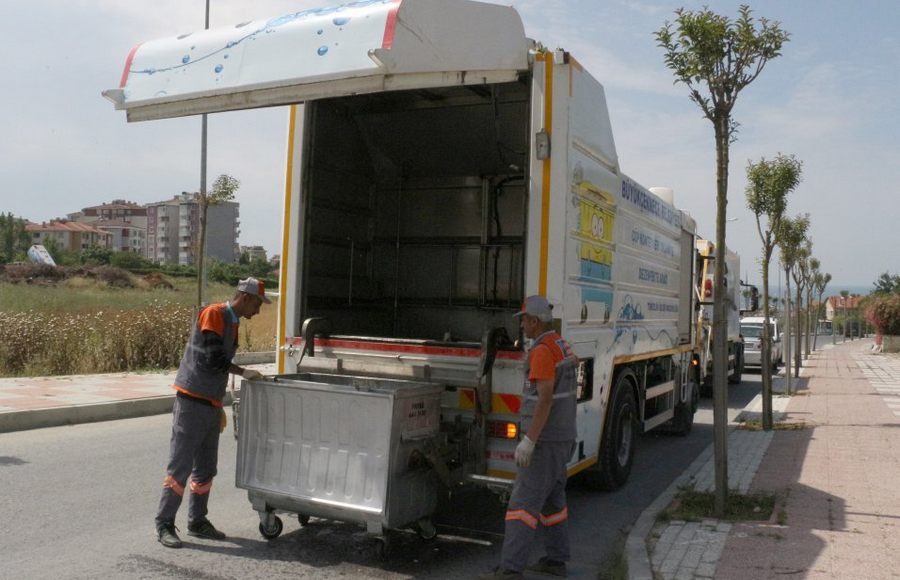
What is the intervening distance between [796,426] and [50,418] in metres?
9.63

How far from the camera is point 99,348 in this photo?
1521cm

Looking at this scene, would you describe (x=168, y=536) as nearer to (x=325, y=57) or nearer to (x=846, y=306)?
(x=325, y=57)

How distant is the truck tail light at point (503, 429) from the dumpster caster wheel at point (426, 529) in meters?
0.67

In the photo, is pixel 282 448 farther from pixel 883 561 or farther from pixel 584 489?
pixel 883 561

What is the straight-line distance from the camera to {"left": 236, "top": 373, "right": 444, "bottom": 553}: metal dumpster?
490 cm

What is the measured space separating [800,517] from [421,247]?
3797mm

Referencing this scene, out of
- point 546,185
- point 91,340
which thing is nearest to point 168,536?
point 546,185

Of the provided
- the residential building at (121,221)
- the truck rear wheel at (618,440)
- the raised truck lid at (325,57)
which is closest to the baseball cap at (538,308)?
the raised truck lid at (325,57)

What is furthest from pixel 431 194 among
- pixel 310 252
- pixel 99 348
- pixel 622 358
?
pixel 99 348

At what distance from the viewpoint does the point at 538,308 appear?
494cm

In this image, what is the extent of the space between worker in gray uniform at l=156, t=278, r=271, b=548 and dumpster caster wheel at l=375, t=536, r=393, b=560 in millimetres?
1176

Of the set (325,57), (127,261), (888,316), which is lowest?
(888,316)

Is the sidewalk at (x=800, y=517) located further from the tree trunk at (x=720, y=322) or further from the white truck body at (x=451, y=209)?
the white truck body at (x=451, y=209)

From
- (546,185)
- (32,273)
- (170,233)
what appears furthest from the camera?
(170,233)
